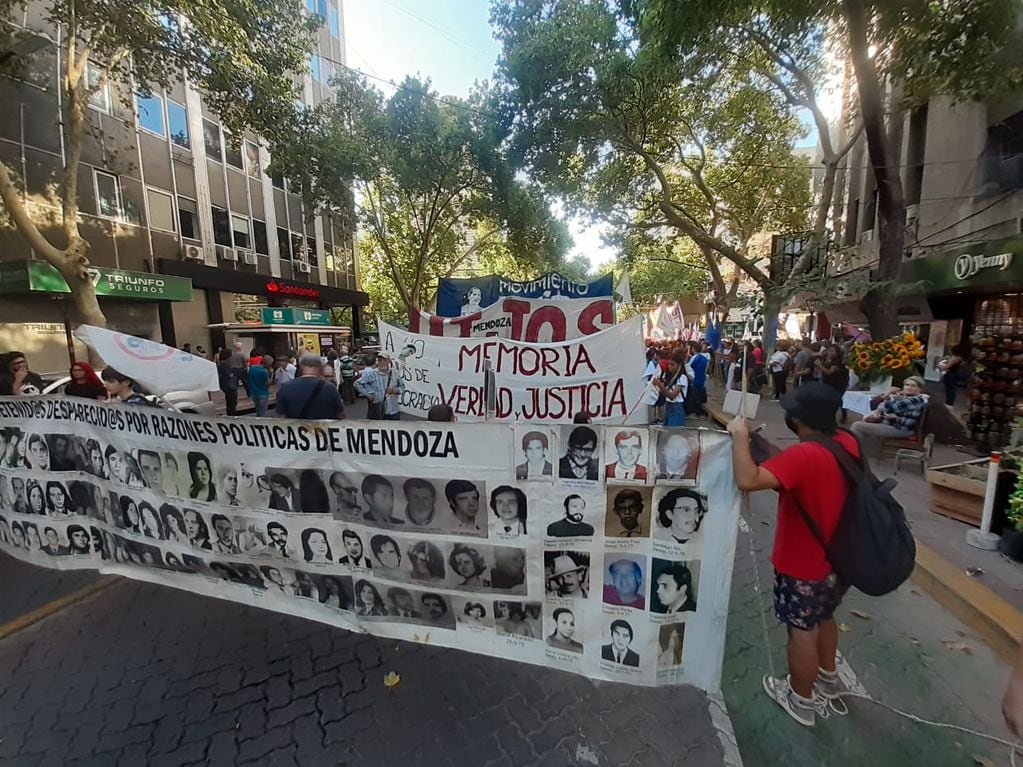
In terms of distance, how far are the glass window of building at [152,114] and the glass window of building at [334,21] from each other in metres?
17.7

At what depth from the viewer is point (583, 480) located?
2.40 metres

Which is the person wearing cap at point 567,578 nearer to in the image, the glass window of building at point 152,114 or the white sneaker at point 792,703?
the white sneaker at point 792,703

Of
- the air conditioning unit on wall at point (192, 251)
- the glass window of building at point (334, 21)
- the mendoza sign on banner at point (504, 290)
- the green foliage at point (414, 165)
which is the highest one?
the glass window of building at point (334, 21)

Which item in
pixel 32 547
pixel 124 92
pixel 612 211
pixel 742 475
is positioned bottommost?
pixel 32 547

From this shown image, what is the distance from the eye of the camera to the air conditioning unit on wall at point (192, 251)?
61.8 feet

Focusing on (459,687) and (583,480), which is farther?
(459,687)

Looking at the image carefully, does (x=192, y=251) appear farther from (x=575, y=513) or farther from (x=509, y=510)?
(x=575, y=513)

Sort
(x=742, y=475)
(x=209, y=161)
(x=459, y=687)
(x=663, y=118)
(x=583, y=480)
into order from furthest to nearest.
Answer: (x=209, y=161) < (x=663, y=118) < (x=459, y=687) < (x=583, y=480) < (x=742, y=475)

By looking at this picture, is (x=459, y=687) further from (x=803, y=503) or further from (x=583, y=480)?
(x=803, y=503)

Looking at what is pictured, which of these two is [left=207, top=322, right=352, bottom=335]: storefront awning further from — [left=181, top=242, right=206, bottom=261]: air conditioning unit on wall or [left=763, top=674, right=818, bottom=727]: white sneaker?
[left=763, top=674, right=818, bottom=727]: white sneaker

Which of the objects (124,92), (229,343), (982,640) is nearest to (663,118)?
Answer: (982,640)

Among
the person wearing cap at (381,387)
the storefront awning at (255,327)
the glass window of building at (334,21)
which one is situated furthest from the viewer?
the glass window of building at (334,21)

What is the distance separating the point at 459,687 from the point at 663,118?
51.3ft

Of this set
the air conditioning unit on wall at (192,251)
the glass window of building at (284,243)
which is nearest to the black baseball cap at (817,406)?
the air conditioning unit on wall at (192,251)
